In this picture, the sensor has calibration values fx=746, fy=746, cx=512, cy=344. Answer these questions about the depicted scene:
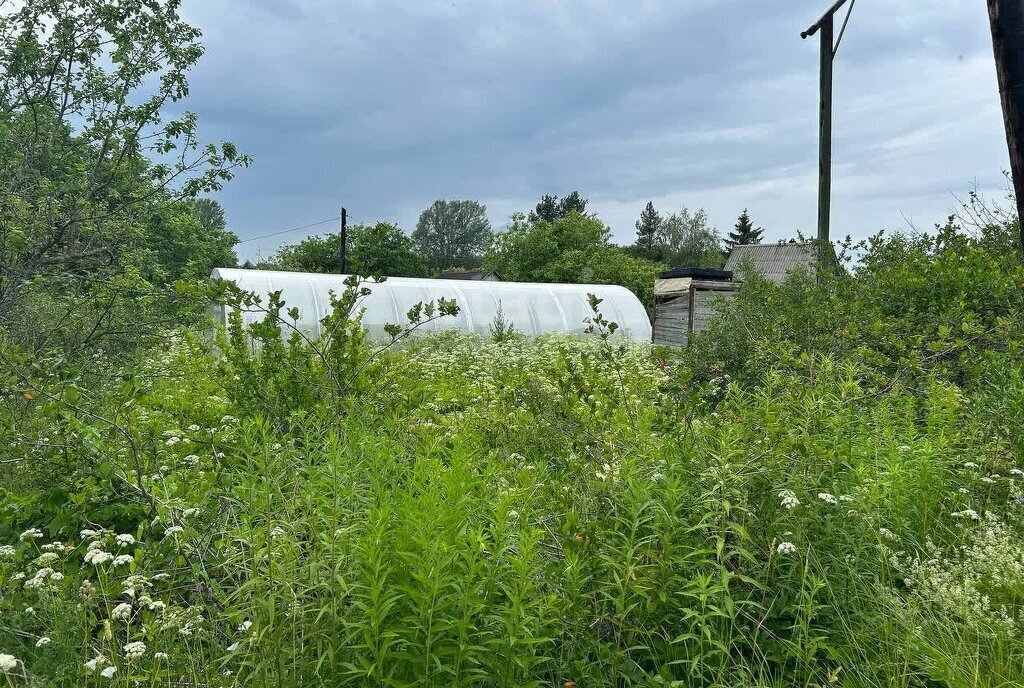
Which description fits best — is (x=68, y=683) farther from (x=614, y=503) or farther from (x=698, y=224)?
(x=698, y=224)

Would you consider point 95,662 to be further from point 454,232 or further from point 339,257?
point 454,232

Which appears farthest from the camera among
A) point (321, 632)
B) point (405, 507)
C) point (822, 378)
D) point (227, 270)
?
point (227, 270)

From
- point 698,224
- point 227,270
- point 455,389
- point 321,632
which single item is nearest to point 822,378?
point 321,632

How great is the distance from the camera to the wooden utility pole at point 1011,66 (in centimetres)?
494

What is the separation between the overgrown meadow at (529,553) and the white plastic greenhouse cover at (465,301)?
11.7 metres

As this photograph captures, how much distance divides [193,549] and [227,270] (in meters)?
15.2

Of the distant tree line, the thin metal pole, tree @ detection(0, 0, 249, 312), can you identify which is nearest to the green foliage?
the distant tree line

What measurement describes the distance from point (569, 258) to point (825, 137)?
2730 cm

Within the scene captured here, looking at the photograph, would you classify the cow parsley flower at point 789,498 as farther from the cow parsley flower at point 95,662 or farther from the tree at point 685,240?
the tree at point 685,240

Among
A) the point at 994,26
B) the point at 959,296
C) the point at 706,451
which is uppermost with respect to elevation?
the point at 994,26

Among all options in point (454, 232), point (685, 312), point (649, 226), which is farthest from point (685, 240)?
point (685, 312)

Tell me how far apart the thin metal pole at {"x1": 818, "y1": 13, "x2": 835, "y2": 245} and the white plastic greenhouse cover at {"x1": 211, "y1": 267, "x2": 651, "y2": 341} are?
653 cm

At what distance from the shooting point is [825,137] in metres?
12.4

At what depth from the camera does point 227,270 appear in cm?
1716
